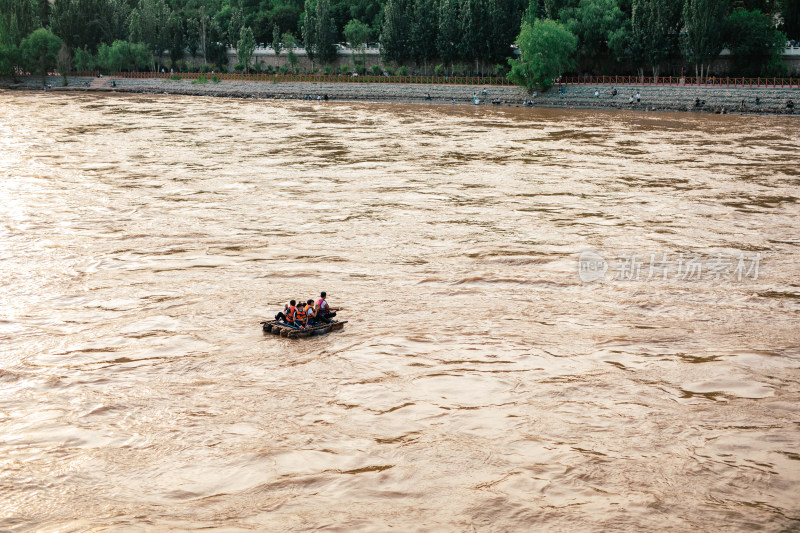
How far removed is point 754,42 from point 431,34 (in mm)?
23870

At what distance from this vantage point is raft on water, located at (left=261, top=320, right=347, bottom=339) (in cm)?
1260

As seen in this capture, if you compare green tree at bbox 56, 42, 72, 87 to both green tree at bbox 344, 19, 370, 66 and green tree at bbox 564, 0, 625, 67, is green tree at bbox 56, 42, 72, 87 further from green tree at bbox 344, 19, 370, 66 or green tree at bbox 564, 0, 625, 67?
green tree at bbox 564, 0, 625, 67

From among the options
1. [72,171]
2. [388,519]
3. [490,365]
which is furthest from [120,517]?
[72,171]

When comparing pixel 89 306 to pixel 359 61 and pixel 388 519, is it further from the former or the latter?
pixel 359 61

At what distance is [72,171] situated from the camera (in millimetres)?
28938

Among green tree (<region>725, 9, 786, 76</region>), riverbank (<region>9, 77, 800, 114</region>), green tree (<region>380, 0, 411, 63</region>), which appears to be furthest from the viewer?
green tree (<region>380, 0, 411, 63</region>)

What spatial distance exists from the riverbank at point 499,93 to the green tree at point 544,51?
1809 millimetres

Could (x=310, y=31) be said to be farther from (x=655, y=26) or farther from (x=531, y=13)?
(x=655, y=26)

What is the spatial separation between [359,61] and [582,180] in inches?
1890

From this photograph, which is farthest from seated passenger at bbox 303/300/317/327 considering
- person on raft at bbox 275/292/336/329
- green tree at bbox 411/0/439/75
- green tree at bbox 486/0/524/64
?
green tree at bbox 411/0/439/75

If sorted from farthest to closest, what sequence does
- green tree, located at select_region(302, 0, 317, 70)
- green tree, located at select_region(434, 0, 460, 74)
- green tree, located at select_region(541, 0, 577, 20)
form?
green tree, located at select_region(302, 0, 317, 70), green tree, located at select_region(434, 0, 460, 74), green tree, located at select_region(541, 0, 577, 20)

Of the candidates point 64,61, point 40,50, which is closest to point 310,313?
point 40,50

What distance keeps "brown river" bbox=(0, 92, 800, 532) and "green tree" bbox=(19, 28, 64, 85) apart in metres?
63.6

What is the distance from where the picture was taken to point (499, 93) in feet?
191
